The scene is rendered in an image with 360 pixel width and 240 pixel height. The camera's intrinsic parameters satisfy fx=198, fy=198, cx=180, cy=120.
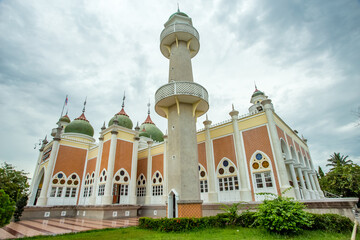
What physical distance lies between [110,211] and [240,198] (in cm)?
898

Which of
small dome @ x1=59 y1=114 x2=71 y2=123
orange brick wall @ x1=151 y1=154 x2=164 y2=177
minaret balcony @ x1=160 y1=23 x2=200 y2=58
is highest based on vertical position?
small dome @ x1=59 y1=114 x2=71 y2=123

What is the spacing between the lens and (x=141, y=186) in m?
18.7

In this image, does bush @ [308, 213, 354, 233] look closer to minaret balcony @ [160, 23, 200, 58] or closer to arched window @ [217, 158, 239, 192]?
arched window @ [217, 158, 239, 192]

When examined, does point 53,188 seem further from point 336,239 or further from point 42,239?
point 336,239

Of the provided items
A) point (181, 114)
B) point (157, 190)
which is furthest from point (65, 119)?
point (181, 114)

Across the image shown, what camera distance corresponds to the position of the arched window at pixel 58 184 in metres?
17.9

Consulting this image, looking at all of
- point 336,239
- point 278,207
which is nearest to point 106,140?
point 278,207

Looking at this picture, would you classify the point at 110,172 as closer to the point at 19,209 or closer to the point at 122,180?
the point at 122,180

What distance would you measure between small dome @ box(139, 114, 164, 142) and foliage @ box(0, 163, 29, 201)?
48.2 ft

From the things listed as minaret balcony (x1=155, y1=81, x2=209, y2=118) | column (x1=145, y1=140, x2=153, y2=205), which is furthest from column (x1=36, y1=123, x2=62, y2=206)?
minaret balcony (x1=155, y1=81, x2=209, y2=118)

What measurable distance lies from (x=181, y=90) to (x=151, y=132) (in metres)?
16.3

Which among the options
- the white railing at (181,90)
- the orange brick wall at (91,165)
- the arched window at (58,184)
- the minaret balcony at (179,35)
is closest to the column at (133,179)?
the orange brick wall at (91,165)

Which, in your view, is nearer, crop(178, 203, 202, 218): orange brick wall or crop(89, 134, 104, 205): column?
crop(178, 203, 202, 218): orange brick wall

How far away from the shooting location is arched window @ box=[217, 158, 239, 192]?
13.2m
